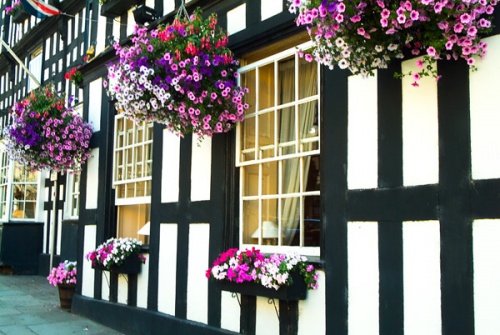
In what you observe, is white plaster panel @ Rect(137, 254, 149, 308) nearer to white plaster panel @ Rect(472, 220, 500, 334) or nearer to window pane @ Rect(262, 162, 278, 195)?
window pane @ Rect(262, 162, 278, 195)

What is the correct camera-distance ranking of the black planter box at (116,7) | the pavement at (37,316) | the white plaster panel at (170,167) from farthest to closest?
the black planter box at (116,7)
the pavement at (37,316)
the white plaster panel at (170,167)

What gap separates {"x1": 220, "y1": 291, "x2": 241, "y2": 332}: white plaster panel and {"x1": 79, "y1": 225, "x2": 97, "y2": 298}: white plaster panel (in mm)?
2924

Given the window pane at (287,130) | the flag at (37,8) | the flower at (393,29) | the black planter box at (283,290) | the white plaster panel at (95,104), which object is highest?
the flag at (37,8)

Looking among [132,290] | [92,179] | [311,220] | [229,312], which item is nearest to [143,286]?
[132,290]

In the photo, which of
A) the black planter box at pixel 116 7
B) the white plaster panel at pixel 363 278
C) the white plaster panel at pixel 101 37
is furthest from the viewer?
the white plaster panel at pixel 101 37

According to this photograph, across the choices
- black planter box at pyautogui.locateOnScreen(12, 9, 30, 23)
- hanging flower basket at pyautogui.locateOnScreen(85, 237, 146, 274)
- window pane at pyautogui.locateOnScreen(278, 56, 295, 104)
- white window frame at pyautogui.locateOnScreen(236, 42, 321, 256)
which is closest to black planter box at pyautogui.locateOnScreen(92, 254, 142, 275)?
hanging flower basket at pyautogui.locateOnScreen(85, 237, 146, 274)

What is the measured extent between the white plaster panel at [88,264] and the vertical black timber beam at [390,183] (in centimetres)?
477

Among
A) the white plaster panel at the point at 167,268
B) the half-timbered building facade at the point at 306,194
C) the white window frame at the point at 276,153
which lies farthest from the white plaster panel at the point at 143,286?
the white window frame at the point at 276,153

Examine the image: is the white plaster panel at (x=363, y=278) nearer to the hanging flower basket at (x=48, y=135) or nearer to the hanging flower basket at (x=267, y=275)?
the hanging flower basket at (x=267, y=275)

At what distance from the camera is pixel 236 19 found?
210 inches

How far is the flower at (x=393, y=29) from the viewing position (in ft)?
9.57

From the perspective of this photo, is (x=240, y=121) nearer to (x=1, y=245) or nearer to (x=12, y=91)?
(x=1, y=245)

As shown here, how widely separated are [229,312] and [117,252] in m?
1.88

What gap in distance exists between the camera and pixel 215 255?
205 inches
